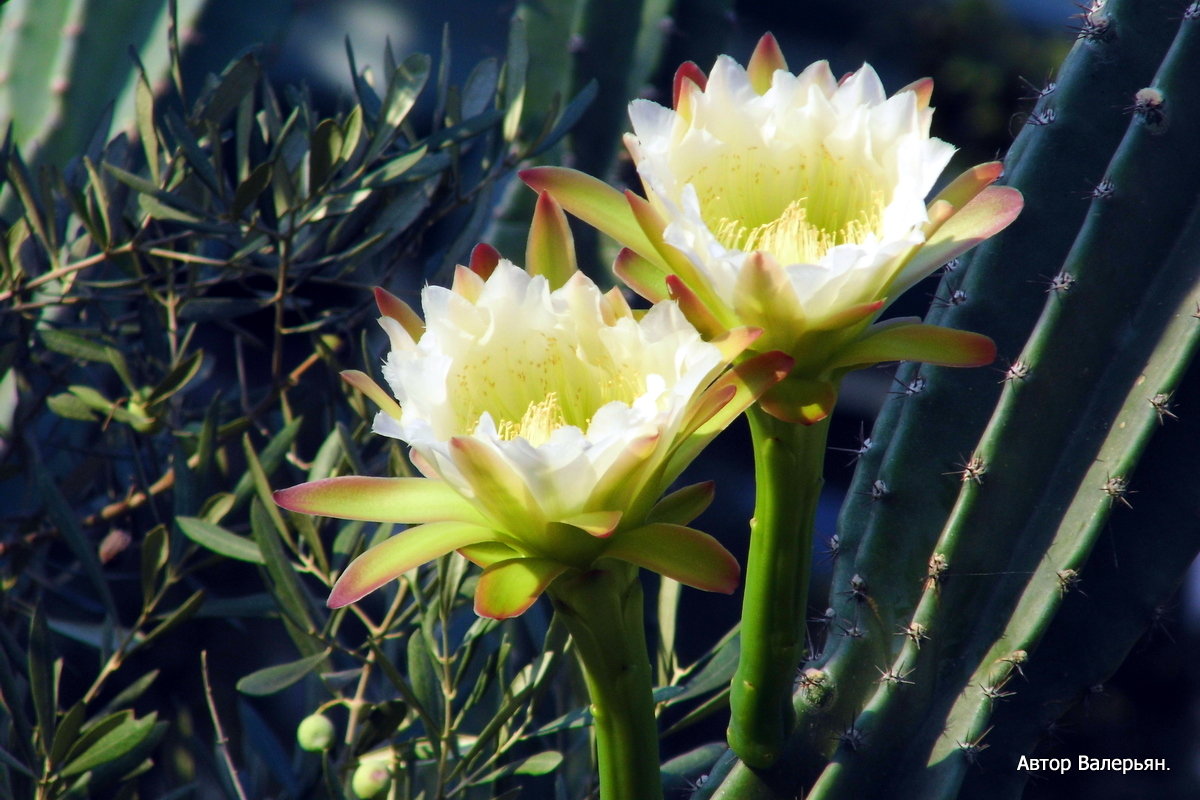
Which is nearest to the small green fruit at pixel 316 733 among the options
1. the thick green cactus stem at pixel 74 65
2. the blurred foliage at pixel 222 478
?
the blurred foliage at pixel 222 478

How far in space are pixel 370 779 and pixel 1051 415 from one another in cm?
48

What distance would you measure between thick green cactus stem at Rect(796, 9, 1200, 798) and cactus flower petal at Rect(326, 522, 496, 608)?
30 cm

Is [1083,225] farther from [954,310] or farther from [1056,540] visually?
[1056,540]

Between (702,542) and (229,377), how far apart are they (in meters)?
1.10

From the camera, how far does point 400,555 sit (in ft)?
1.46

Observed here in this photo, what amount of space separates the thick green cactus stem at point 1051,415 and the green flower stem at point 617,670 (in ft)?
0.60

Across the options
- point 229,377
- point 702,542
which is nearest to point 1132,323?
point 702,542

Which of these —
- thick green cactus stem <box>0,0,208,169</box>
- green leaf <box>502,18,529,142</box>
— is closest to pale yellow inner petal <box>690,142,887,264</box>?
green leaf <box>502,18,529,142</box>

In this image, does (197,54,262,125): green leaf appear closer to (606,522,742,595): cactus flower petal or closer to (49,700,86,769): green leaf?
(49,700,86,769): green leaf

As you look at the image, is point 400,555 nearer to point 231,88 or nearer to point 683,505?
point 683,505

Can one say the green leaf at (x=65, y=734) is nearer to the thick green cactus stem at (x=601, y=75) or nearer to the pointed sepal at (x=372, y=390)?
the pointed sepal at (x=372, y=390)

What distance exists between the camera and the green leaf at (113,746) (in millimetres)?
646

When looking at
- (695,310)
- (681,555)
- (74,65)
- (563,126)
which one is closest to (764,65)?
(695,310)

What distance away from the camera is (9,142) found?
0.83 meters
